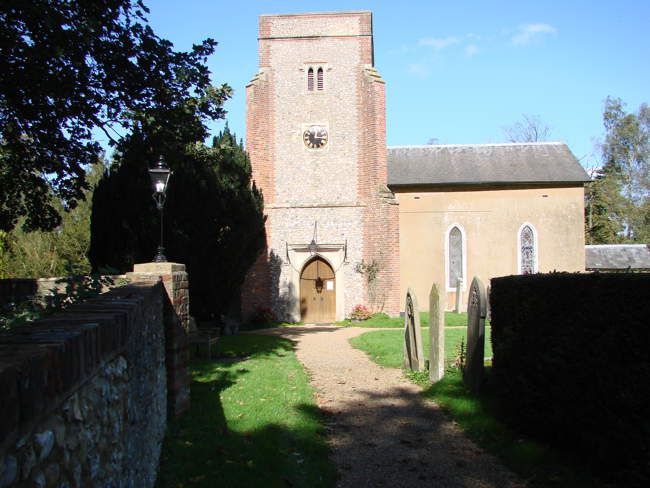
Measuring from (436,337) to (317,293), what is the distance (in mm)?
13655

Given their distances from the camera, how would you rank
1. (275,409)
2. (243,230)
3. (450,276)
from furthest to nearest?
(450,276) → (243,230) → (275,409)

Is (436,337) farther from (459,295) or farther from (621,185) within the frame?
(621,185)

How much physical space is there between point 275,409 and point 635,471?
14.2 ft

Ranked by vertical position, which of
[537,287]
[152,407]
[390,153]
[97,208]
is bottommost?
[152,407]

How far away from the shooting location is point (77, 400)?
2.16 metres

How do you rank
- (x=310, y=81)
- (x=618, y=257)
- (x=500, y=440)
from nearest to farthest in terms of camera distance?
(x=500, y=440) → (x=310, y=81) → (x=618, y=257)

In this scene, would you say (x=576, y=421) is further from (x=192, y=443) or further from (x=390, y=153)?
(x=390, y=153)

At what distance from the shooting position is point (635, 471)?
4.07 meters

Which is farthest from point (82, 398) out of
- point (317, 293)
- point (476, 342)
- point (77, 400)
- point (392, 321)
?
point (317, 293)

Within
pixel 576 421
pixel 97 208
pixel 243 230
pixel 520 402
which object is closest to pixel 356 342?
pixel 243 230

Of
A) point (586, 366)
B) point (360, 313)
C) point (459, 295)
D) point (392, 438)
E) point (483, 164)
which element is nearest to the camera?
point (586, 366)

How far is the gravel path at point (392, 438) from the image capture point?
5094mm

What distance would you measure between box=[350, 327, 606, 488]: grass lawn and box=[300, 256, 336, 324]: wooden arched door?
12513 millimetres

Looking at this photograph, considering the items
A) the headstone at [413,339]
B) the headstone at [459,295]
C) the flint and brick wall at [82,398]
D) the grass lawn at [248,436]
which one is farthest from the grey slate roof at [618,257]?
the flint and brick wall at [82,398]
